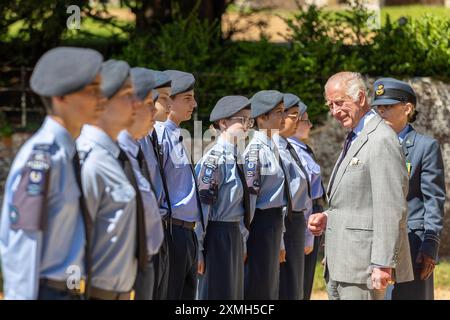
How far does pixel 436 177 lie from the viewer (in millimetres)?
6938

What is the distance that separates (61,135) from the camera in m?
4.15

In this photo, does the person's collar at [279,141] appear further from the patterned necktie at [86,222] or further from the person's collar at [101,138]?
the patterned necktie at [86,222]

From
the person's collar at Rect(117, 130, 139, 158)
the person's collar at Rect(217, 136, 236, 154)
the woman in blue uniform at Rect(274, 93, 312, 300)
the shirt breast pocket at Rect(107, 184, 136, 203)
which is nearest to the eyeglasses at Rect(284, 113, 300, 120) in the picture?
the woman in blue uniform at Rect(274, 93, 312, 300)

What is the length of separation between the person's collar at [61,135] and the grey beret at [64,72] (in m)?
0.12

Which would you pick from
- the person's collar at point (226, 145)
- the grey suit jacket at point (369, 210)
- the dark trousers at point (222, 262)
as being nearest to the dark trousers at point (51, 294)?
the grey suit jacket at point (369, 210)

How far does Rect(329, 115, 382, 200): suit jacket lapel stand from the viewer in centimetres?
598

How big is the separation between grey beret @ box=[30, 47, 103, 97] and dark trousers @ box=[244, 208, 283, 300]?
3.74 metres

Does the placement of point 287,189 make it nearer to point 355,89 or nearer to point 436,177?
point 436,177

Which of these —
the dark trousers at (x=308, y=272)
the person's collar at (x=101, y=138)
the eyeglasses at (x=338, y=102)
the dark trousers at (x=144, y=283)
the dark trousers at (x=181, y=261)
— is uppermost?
the eyeglasses at (x=338, y=102)

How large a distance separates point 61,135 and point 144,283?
112cm

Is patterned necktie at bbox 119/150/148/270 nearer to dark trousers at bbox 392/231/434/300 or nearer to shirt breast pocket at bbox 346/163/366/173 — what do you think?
shirt breast pocket at bbox 346/163/366/173

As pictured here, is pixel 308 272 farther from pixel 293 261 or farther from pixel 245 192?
pixel 245 192

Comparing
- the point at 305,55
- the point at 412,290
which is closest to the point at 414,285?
the point at 412,290

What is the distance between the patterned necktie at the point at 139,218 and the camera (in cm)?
449
